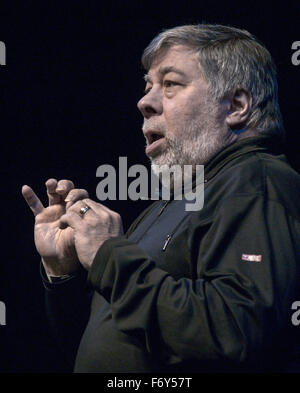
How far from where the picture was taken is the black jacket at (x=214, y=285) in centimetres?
121

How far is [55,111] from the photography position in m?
2.92

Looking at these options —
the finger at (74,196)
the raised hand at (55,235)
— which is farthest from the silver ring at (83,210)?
the raised hand at (55,235)

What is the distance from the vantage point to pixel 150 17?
2.77 meters

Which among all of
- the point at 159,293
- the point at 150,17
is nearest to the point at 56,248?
the point at 159,293

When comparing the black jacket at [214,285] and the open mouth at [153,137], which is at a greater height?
the open mouth at [153,137]

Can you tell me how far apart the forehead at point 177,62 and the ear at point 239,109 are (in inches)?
5.5

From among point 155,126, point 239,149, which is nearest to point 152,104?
point 155,126

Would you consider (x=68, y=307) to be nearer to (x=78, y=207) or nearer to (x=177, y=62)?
(x=78, y=207)

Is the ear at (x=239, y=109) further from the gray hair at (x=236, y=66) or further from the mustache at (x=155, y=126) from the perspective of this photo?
the mustache at (x=155, y=126)

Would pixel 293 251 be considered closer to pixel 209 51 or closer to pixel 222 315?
pixel 222 315

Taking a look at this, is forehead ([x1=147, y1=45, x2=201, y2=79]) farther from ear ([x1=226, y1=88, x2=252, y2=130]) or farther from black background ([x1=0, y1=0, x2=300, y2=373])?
black background ([x1=0, y1=0, x2=300, y2=373])

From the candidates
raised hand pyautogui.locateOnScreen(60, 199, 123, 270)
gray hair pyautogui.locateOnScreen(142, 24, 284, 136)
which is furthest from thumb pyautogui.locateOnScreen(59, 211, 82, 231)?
gray hair pyautogui.locateOnScreen(142, 24, 284, 136)

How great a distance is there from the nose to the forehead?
0.07 m

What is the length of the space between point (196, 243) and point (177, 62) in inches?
27.2
